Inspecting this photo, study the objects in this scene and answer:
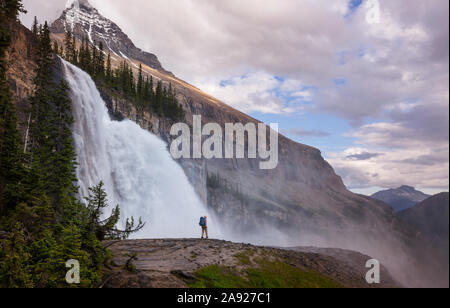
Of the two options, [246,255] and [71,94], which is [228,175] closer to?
[71,94]

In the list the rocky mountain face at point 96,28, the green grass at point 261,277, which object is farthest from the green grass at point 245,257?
the rocky mountain face at point 96,28

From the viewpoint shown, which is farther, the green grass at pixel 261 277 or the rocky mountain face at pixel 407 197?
the rocky mountain face at pixel 407 197

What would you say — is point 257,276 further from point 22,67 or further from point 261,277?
point 22,67

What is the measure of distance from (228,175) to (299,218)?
1156 inches

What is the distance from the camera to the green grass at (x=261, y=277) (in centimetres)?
1108

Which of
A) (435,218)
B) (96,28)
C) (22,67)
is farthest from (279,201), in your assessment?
(96,28)

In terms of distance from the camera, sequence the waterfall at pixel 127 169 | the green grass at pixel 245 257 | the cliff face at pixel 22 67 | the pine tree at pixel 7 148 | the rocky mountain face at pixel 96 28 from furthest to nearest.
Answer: the rocky mountain face at pixel 96 28 < the waterfall at pixel 127 169 < the cliff face at pixel 22 67 < the green grass at pixel 245 257 < the pine tree at pixel 7 148
